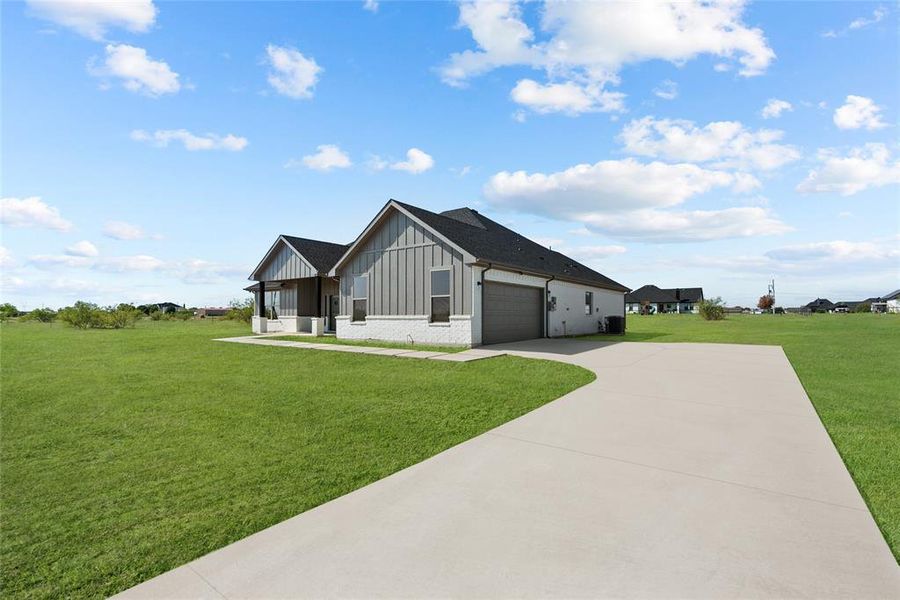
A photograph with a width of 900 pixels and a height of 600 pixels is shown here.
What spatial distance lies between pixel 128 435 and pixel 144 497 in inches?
88.9

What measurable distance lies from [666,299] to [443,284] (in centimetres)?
8960

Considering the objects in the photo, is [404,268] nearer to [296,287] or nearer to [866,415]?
[296,287]

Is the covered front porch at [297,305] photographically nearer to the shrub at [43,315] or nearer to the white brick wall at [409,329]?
the white brick wall at [409,329]

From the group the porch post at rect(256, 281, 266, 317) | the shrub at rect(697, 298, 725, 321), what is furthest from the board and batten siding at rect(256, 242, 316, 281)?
the shrub at rect(697, 298, 725, 321)

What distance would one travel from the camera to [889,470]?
431cm

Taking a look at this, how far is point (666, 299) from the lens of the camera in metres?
92.1

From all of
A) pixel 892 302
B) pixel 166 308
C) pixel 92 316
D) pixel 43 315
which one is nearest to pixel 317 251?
pixel 92 316

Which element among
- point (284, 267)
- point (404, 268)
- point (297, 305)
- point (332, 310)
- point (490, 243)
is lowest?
point (332, 310)

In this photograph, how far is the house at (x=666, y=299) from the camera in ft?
298

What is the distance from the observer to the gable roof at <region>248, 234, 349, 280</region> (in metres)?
22.3

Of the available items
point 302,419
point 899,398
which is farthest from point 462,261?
point 899,398

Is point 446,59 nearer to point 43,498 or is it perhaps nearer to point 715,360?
point 715,360

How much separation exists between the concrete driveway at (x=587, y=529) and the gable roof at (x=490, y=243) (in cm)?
1017

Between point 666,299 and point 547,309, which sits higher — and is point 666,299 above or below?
above
